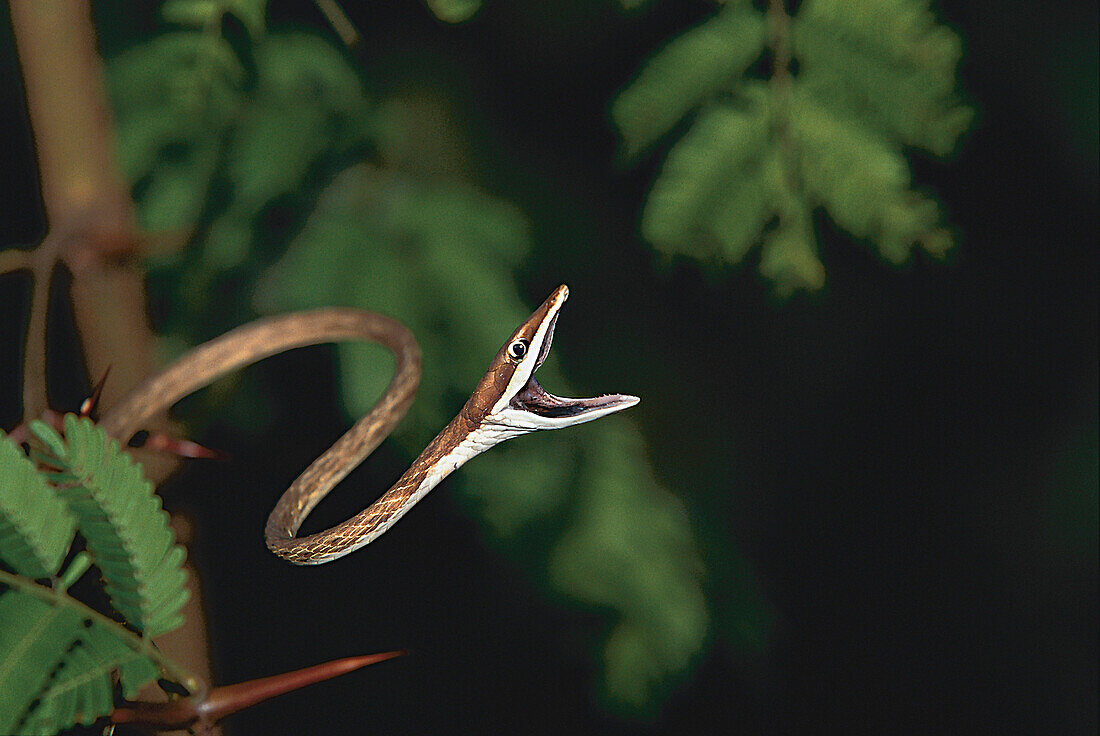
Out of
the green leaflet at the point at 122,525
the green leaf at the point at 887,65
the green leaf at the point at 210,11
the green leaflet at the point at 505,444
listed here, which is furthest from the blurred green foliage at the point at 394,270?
the green leaflet at the point at 122,525

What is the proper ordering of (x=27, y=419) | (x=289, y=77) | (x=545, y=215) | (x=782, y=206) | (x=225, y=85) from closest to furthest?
1. (x=27, y=419)
2. (x=782, y=206)
3. (x=225, y=85)
4. (x=289, y=77)
5. (x=545, y=215)

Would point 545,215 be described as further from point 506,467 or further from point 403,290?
point 506,467

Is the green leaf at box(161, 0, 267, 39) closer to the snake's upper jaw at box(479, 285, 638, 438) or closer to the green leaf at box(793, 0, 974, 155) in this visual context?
the snake's upper jaw at box(479, 285, 638, 438)

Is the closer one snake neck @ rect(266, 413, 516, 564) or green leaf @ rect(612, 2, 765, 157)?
snake neck @ rect(266, 413, 516, 564)

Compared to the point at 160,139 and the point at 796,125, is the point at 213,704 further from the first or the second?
the point at 160,139

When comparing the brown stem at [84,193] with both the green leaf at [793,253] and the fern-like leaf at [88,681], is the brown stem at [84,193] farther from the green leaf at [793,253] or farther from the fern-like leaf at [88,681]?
the green leaf at [793,253]

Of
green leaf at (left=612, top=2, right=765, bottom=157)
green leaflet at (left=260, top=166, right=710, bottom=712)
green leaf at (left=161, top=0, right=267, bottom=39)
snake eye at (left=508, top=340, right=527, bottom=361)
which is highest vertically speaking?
green leaf at (left=161, top=0, right=267, bottom=39)

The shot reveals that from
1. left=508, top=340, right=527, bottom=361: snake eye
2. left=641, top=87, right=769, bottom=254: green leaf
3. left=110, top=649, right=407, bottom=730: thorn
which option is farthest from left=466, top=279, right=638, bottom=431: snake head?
left=641, top=87, right=769, bottom=254: green leaf

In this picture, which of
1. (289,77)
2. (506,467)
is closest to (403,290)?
(506,467)
